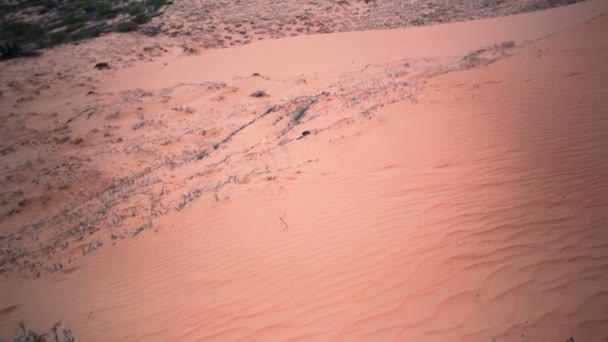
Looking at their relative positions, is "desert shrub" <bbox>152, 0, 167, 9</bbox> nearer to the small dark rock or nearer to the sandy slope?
the small dark rock

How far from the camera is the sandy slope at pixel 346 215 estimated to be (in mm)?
3168

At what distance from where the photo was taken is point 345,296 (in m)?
3.43

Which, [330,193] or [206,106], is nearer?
[330,193]

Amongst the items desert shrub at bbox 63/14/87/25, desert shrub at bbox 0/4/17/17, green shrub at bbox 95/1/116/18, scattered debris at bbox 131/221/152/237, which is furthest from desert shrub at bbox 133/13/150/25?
scattered debris at bbox 131/221/152/237

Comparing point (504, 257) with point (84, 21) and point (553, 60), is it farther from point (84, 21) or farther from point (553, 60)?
point (84, 21)

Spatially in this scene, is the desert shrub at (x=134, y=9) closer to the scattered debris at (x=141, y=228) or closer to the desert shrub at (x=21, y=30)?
the desert shrub at (x=21, y=30)

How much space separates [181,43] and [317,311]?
1961cm

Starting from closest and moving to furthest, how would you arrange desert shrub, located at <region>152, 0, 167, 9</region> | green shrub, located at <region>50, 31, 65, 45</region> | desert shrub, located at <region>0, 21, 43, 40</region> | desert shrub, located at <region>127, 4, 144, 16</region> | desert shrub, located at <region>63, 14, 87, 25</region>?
1. green shrub, located at <region>50, 31, 65, 45</region>
2. desert shrub, located at <region>0, 21, 43, 40</region>
3. desert shrub, located at <region>63, 14, 87, 25</region>
4. desert shrub, located at <region>127, 4, 144, 16</region>
5. desert shrub, located at <region>152, 0, 167, 9</region>

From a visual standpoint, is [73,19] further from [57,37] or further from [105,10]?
[57,37]

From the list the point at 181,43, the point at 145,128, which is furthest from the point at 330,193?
the point at 181,43

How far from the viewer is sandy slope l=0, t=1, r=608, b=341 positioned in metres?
3.17

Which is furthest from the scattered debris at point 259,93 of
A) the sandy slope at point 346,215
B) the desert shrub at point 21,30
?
the desert shrub at point 21,30

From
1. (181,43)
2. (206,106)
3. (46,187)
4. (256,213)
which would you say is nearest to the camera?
(256,213)

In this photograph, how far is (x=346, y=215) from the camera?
15.7ft
